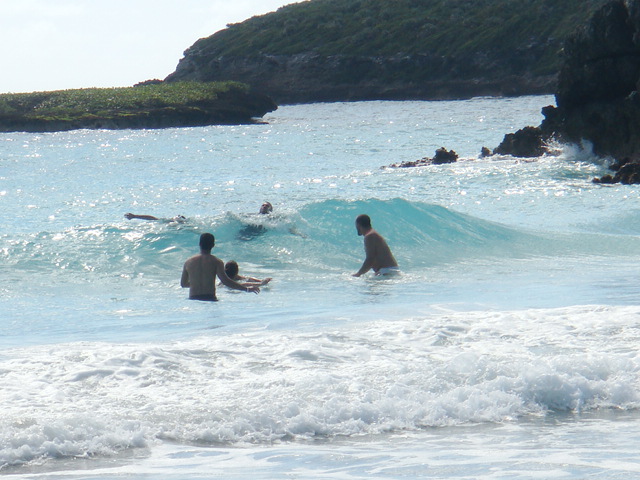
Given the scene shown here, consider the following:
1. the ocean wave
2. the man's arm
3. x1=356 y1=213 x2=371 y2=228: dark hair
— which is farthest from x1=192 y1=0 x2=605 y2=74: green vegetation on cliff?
the man's arm

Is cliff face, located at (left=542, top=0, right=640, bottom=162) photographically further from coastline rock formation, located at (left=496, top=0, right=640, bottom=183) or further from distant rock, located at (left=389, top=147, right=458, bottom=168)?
distant rock, located at (left=389, top=147, right=458, bottom=168)

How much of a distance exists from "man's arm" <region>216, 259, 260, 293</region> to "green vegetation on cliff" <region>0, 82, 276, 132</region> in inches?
1954

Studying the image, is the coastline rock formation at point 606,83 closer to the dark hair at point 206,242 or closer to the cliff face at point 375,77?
the dark hair at point 206,242

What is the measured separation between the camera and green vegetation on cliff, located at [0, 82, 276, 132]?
60.7 m

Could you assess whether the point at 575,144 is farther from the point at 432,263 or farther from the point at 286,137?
the point at 286,137

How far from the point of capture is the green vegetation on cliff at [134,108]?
6072cm

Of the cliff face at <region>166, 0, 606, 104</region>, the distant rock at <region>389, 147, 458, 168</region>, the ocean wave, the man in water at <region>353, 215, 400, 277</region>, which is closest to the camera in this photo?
the man in water at <region>353, 215, 400, 277</region>

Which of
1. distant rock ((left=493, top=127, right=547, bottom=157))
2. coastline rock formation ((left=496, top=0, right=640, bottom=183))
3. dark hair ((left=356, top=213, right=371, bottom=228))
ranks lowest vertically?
dark hair ((left=356, top=213, right=371, bottom=228))

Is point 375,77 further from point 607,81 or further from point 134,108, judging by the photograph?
point 607,81

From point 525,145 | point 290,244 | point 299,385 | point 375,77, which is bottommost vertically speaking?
point 290,244

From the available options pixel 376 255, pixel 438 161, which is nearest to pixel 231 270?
pixel 376 255

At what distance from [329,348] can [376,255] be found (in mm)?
5274

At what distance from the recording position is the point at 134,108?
6475 cm

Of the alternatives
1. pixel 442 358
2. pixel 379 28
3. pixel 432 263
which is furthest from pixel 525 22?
pixel 442 358
